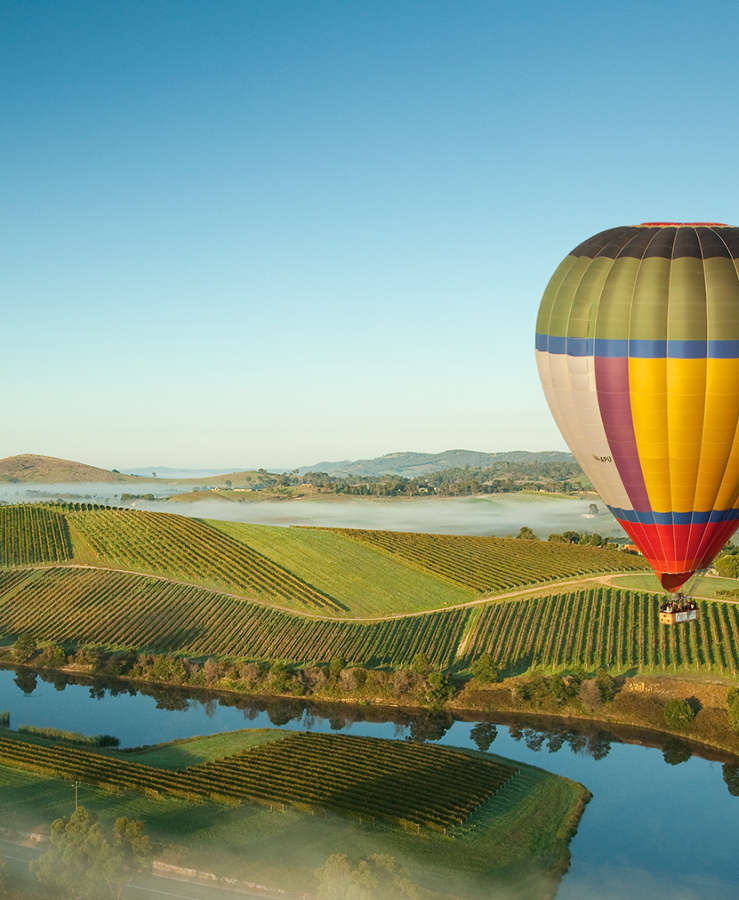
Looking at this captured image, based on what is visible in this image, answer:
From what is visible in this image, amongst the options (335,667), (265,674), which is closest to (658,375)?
(335,667)

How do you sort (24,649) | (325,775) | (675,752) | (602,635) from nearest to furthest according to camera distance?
(325,775)
(675,752)
(602,635)
(24,649)

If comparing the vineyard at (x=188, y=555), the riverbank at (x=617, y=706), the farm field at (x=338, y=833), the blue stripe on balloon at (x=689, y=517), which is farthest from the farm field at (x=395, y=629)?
the blue stripe on balloon at (x=689, y=517)

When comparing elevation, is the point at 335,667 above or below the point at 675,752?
above

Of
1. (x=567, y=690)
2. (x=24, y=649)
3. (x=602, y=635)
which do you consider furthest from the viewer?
(x=24, y=649)

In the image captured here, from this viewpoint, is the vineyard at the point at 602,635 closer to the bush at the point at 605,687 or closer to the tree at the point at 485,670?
the tree at the point at 485,670

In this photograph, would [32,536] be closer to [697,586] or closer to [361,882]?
[697,586]

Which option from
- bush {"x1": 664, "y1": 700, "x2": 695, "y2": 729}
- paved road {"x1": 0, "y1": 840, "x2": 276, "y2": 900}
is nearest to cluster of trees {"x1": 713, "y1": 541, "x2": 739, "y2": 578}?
bush {"x1": 664, "y1": 700, "x2": 695, "y2": 729}
